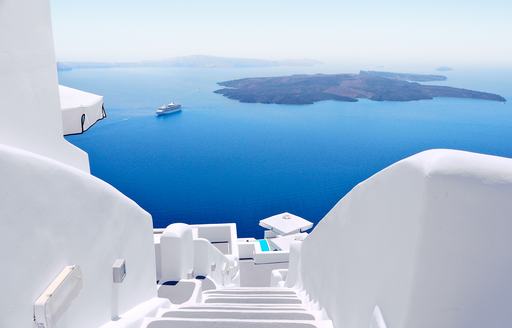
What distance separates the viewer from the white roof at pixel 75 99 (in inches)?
212

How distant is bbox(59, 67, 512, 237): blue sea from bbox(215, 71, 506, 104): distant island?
29.5 feet

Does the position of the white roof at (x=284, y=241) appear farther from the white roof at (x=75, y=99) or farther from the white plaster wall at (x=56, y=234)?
the white plaster wall at (x=56, y=234)

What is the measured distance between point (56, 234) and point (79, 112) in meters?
3.18

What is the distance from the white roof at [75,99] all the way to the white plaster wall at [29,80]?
41.1 inches

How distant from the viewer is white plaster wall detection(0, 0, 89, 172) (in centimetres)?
333

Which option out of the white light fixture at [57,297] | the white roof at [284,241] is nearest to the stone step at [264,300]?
the white light fixture at [57,297]

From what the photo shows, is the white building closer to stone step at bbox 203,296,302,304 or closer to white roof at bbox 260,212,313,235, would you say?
stone step at bbox 203,296,302,304

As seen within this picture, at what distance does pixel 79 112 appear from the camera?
5.36 m

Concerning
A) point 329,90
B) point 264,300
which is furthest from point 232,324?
point 329,90

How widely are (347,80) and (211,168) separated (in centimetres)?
11494

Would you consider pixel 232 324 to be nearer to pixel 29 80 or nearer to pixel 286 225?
pixel 29 80

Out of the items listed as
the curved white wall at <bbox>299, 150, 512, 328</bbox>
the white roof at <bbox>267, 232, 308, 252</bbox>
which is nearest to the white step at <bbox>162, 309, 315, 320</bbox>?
the curved white wall at <bbox>299, 150, 512, 328</bbox>

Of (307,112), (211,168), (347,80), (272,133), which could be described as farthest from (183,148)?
(347,80)

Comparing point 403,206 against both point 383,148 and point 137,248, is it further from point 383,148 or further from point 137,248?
point 383,148
